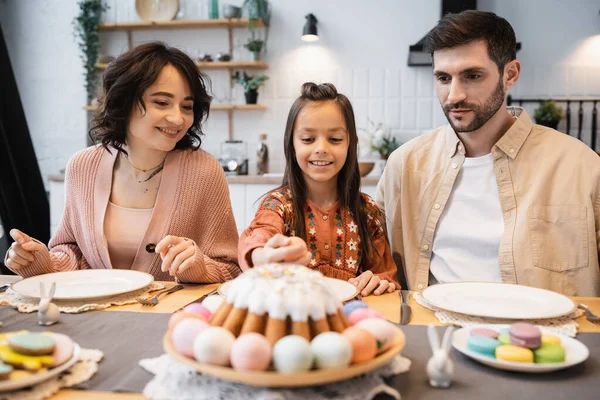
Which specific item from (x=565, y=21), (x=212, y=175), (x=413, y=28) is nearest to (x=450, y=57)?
(x=212, y=175)

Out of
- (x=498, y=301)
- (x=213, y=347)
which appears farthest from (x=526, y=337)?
(x=213, y=347)

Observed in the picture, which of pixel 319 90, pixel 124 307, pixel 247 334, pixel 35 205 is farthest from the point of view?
pixel 35 205

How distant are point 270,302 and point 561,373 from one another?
464mm

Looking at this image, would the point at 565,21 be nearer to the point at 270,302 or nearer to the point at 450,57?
the point at 450,57

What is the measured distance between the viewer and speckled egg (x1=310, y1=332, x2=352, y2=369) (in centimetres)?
69

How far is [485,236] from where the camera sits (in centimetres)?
174

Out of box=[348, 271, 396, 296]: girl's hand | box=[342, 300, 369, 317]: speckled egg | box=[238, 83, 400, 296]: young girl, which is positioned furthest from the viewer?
box=[238, 83, 400, 296]: young girl

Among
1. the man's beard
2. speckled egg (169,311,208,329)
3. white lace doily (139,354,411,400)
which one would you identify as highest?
the man's beard

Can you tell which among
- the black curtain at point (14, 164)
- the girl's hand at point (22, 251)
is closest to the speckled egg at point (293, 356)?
the girl's hand at point (22, 251)

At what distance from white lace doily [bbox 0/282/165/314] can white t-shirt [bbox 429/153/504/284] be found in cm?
97

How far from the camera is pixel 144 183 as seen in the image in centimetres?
175

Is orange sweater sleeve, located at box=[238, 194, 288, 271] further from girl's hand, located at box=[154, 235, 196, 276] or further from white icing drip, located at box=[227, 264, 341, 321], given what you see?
white icing drip, located at box=[227, 264, 341, 321]

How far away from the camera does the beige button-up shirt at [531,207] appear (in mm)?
1662

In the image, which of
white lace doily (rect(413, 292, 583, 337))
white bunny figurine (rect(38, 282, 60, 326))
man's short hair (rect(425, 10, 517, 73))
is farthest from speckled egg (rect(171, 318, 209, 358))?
man's short hair (rect(425, 10, 517, 73))
